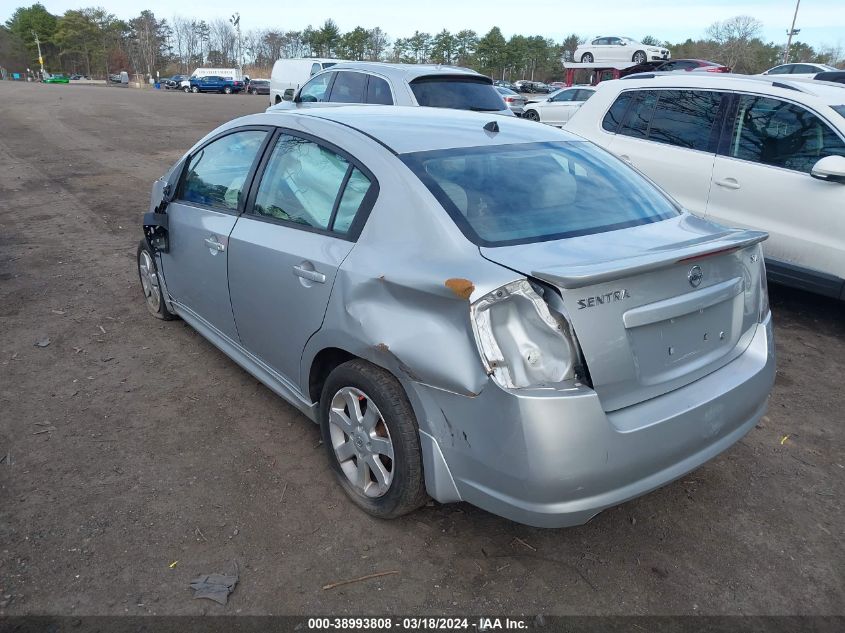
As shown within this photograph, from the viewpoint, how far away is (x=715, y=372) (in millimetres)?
2689

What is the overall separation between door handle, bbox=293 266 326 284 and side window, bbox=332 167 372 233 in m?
0.21

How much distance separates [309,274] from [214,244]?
→ 1067 mm

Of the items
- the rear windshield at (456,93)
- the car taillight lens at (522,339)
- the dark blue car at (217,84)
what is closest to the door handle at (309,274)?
the car taillight lens at (522,339)

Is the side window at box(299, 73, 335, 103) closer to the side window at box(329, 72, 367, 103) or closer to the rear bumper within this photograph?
the side window at box(329, 72, 367, 103)

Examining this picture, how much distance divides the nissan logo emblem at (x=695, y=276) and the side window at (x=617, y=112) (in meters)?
4.27

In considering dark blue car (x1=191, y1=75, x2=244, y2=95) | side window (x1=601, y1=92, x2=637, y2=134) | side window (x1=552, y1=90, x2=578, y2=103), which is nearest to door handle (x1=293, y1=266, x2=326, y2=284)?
side window (x1=601, y1=92, x2=637, y2=134)

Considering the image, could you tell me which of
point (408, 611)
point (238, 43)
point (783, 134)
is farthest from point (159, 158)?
point (238, 43)

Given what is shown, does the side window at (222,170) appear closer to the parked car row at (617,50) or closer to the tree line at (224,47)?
the parked car row at (617,50)

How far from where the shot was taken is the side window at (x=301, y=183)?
308 cm

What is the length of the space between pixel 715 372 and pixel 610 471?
75 centimetres

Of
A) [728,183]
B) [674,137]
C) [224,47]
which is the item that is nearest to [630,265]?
[728,183]

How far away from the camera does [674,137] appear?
5.86m

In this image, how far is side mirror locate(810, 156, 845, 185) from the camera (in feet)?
15.2

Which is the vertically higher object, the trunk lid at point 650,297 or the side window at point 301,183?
the side window at point 301,183
